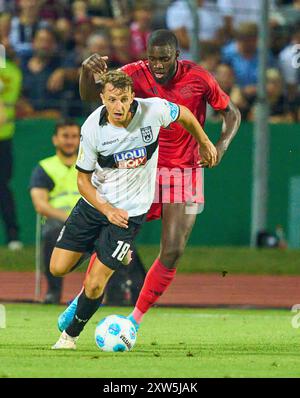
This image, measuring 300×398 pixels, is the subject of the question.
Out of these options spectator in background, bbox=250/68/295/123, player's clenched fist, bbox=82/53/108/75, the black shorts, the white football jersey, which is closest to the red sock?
the black shorts

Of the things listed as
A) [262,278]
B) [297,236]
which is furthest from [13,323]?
Answer: [297,236]

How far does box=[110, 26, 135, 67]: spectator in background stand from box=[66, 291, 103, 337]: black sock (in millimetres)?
9810

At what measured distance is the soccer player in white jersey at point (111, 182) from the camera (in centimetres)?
1041

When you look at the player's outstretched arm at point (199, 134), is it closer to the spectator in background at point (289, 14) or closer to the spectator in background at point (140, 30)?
the spectator in background at point (140, 30)

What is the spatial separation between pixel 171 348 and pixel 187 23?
1057 centimetres

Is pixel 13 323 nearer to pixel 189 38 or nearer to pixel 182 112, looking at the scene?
pixel 182 112

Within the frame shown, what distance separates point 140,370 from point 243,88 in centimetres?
1177

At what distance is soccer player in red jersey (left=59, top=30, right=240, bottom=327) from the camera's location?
11.6 metres

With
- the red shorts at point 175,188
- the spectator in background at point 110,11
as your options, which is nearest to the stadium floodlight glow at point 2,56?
the spectator in background at point 110,11

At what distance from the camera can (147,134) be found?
10.6 metres

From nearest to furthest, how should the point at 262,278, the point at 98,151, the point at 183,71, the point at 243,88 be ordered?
the point at 98,151
the point at 183,71
the point at 262,278
the point at 243,88

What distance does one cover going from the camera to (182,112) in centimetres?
1082

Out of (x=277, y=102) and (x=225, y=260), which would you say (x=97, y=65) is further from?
(x=277, y=102)

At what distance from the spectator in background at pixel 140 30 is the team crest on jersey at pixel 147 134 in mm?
9677
